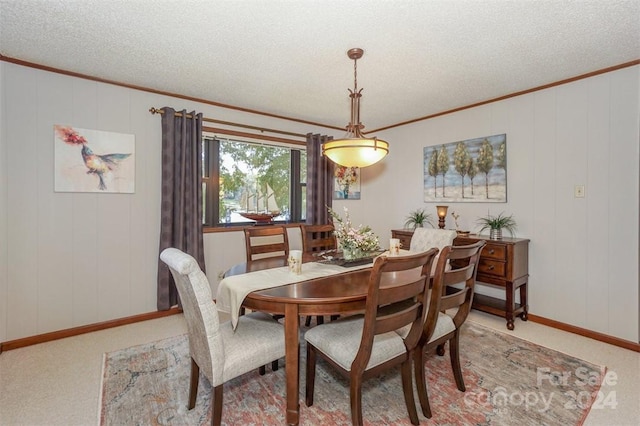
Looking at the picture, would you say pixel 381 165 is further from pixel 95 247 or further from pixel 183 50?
pixel 95 247

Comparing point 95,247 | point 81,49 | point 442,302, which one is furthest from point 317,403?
point 81,49

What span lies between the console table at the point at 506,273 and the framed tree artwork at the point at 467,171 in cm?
60

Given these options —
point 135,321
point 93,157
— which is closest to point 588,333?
point 135,321

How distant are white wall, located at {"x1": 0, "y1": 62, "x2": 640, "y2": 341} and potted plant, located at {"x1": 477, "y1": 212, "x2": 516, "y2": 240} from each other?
9 cm

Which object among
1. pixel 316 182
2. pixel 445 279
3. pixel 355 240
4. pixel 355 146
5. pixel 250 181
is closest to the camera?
pixel 445 279

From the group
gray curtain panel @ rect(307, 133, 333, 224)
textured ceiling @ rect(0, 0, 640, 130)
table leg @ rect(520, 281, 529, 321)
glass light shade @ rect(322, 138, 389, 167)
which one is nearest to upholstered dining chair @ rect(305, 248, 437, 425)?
glass light shade @ rect(322, 138, 389, 167)

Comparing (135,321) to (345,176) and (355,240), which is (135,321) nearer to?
(355,240)

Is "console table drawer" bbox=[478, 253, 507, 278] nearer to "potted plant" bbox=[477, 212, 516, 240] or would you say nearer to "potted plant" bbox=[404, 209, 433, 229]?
"potted plant" bbox=[477, 212, 516, 240]

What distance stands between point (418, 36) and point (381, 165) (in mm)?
2790

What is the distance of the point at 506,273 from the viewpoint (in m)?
3.05

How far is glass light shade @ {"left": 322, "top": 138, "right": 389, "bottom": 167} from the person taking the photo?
89.2 inches

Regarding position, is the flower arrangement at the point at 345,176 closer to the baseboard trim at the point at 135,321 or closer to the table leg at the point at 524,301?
the table leg at the point at 524,301

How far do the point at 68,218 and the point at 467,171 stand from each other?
4.29 m

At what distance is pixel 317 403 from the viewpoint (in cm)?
192
